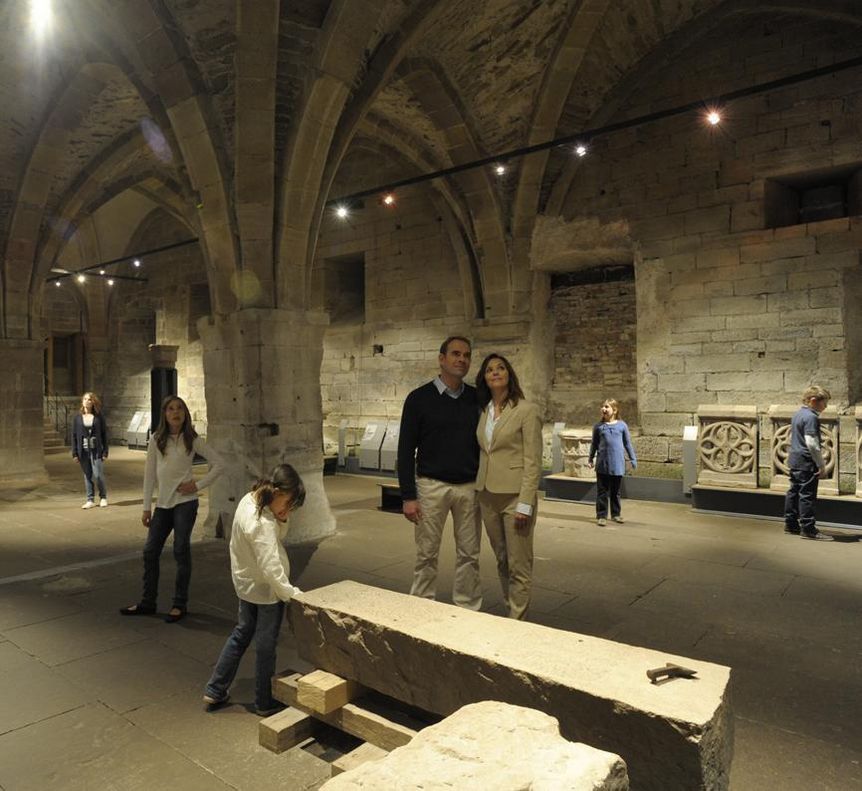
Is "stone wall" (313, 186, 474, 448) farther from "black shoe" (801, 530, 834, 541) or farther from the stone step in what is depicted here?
the stone step

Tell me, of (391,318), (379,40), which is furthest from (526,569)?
(391,318)

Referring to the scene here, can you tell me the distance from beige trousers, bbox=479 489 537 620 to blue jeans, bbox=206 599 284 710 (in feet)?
3.79

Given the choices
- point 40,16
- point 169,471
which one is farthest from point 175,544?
point 40,16

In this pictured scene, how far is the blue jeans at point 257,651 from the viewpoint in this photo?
263 centimetres

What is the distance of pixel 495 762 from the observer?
5.04 ft

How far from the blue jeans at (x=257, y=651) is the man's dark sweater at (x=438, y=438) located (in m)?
0.93

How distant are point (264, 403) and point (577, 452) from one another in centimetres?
427

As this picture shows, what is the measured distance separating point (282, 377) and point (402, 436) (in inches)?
113

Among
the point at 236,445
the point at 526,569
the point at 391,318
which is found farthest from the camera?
the point at 391,318

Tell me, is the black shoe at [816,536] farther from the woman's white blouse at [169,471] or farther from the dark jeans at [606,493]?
the woman's white blouse at [169,471]

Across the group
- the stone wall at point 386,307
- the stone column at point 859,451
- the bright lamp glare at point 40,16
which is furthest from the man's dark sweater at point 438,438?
the stone wall at point 386,307

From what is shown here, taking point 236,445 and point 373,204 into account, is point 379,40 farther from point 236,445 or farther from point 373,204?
point 373,204

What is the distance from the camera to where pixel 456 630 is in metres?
2.35

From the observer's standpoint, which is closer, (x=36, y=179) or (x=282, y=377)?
(x=282, y=377)
